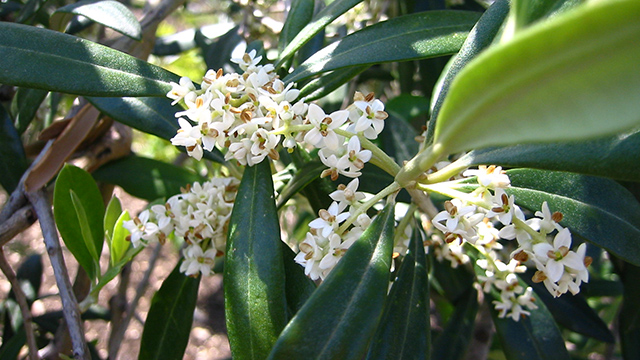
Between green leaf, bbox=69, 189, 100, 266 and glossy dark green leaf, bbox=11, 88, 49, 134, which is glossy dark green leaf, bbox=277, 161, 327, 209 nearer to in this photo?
green leaf, bbox=69, 189, 100, 266

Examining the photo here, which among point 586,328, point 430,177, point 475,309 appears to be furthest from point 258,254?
point 586,328

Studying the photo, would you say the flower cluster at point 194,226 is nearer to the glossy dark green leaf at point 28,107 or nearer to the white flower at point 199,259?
the white flower at point 199,259

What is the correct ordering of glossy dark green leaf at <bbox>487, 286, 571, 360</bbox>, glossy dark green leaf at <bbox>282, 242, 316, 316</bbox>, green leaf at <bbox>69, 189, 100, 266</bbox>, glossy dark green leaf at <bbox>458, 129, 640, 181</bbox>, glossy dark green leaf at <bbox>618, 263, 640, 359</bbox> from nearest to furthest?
glossy dark green leaf at <bbox>458, 129, 640, 181</bbox> → glossy dark green leaf at <bbox>282, 242, 316, 316</bbox> → green leaf at <bbox>69, 189, 100, 266</bbox> → glossy dark green leaf at <bbox>487, 286, 571, 360</bbox> → glossy dark green leaf at <bbox>618, 263, 640, 359</bbox>

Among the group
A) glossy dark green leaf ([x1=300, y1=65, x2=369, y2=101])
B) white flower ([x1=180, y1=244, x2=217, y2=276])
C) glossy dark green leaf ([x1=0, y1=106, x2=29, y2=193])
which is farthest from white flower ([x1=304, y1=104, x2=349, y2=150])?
glossy dark green leaf ([x1=0, y1=106, x2=29, y2=193])

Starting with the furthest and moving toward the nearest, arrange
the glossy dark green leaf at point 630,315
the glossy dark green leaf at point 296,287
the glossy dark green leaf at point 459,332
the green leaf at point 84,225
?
the glossy dark green leaf at point 459,332
the glossy dark green leaf at point 630,315
the green leaf at point 84,225
the glossy dark green leaf at point 296,287

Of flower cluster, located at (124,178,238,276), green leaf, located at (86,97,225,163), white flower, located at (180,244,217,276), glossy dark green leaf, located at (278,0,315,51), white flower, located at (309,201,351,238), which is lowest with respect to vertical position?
white flower, located at (309,201,351,238)

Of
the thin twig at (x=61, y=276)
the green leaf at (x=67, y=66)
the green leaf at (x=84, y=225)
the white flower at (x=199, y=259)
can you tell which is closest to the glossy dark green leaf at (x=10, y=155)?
the thin twig at (x=61, y=276)

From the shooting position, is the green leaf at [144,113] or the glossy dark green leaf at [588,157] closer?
the glossy dark green leaf at [588,157]
